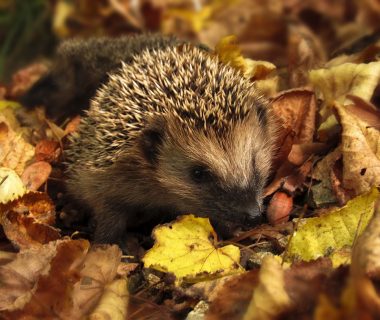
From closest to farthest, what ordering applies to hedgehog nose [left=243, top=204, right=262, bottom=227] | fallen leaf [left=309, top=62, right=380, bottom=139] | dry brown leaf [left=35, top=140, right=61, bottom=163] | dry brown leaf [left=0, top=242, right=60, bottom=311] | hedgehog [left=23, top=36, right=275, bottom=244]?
dry brown leaf [left=0, top=242, right=60, bottom=311] < hedgehog nose [left=243, top=204, right=262, bottom=227] < hedgehog [left=23, top=36, right=275, bottom=244] < fallen leaf [left=309, top=62, right=380, bottom=139] < dry brown leaf [left=35, top=140, right=61, bottom=163]

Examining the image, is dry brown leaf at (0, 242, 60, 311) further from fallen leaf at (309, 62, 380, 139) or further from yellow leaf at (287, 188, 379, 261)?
fallen leaf at (309, 62, 380, 139)

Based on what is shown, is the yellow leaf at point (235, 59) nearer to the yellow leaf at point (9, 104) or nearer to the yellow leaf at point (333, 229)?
the yellow leaf at point (333, 229)

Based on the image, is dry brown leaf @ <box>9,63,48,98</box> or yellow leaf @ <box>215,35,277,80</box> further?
dry brown leaf @ <box>9,63,48,98</box>

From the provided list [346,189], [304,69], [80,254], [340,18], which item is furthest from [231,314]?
[340,18]

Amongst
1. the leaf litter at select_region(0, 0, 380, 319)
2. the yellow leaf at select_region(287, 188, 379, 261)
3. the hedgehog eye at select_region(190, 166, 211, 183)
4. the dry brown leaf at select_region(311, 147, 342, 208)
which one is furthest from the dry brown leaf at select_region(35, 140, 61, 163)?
the yellow leaf at select_region(287, 188, 379, 261)

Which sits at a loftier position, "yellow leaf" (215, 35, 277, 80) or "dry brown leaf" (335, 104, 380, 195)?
"yellow leaf" (215, 35, 277, 80)

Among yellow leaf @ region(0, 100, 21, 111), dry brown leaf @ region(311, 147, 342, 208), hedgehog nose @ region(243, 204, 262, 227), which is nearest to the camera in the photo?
hedgehog nose @ region(243, 204, 262, 227)

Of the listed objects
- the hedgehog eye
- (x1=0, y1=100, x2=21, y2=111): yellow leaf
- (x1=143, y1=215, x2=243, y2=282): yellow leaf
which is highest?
the hedgehog eye

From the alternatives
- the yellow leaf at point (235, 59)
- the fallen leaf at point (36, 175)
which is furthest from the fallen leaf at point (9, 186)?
the yellow leaf at point (235, 59)
